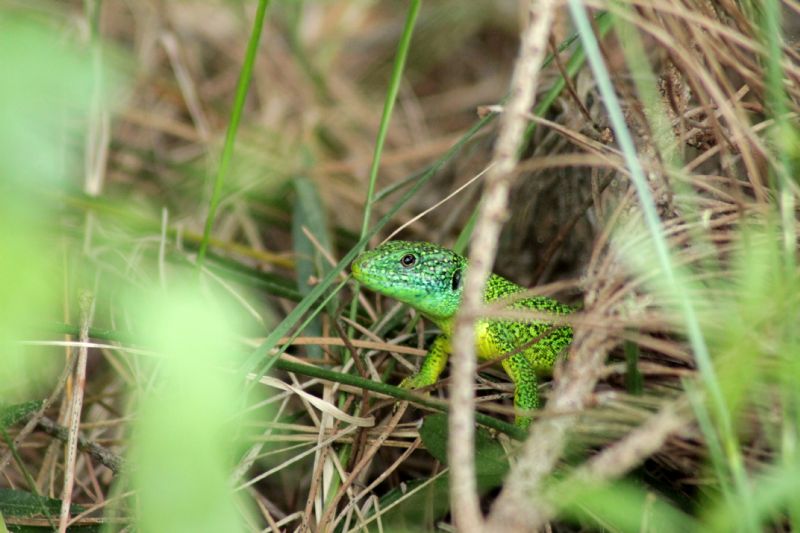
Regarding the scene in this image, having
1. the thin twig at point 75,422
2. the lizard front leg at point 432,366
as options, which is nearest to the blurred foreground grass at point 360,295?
the thin twig at point 75,422

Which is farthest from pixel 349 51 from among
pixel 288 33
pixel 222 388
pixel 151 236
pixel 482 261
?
pixel 222 388

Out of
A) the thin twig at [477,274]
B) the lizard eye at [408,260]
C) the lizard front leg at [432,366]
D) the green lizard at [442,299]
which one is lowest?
the lizard front leg at [432,366]

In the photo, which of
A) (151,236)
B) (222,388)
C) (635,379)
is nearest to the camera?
(222,388)

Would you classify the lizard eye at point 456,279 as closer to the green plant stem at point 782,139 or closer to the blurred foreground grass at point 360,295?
the blurred foreground grass at point 360,295

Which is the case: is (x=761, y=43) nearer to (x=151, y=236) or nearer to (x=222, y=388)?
(x=222, y=388)

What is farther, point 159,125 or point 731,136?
point 159,125

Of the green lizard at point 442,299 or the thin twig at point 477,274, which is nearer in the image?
the thin twig at point 477,274
